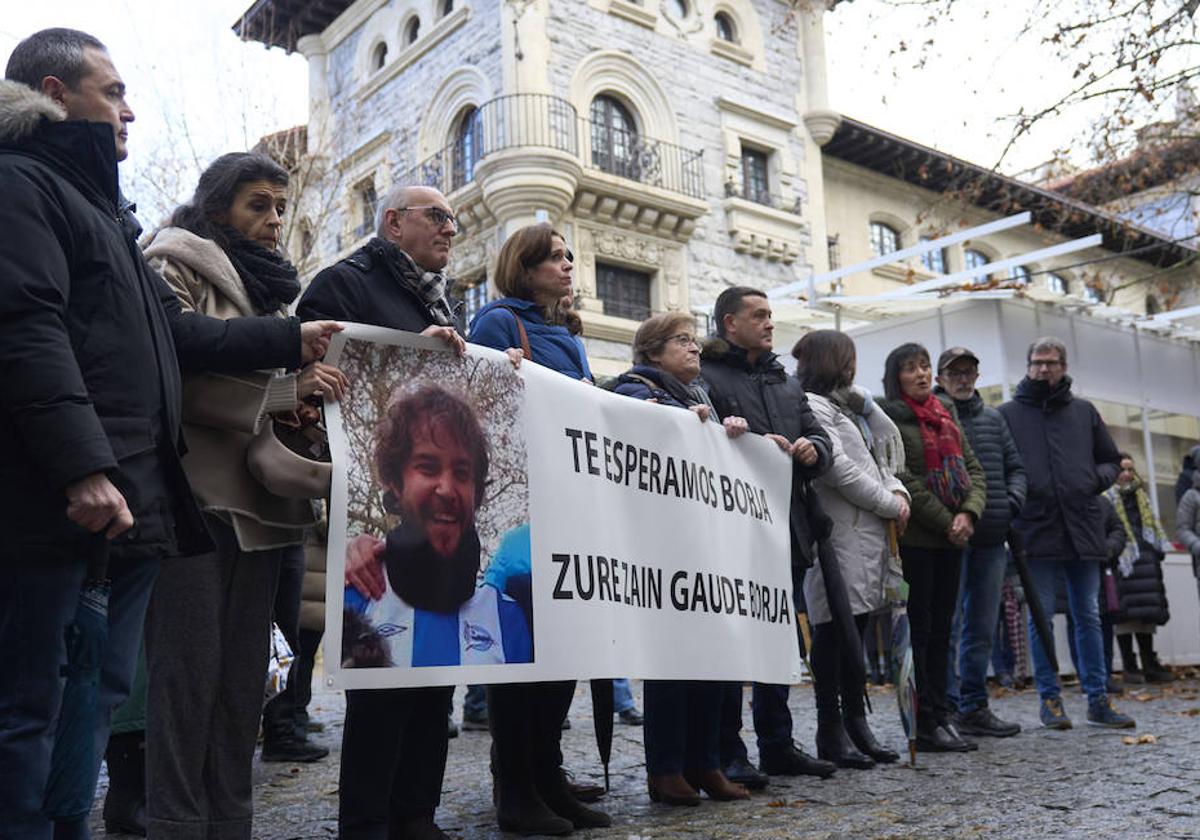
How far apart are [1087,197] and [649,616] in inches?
470

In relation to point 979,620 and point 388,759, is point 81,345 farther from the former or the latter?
point 979,620

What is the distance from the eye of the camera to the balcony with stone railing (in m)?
→ 20.0

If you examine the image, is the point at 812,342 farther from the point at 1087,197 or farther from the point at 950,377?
the point at 1087,197

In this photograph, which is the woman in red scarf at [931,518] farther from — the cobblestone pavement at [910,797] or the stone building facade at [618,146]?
the stone building facade at [618,146]

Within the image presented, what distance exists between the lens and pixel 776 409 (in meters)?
5.37

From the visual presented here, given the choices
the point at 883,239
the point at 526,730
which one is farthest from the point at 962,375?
the point at 883,239

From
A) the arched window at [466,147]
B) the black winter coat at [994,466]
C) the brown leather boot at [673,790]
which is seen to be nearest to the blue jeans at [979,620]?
the black winter coat at [994,466]

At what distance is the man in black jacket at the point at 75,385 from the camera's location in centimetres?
233

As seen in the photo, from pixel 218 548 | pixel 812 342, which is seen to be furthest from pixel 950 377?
pixel 218 548

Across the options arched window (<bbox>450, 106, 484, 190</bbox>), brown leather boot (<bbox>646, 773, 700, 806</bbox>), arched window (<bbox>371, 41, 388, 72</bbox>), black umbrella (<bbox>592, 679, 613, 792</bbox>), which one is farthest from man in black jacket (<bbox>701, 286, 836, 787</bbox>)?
arched window (<bbox>371, 41, 388, 72</bbox>)

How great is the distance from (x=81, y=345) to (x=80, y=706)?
2.47ft

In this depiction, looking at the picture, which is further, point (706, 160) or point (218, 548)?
point (706, 160)

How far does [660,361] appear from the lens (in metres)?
5.05

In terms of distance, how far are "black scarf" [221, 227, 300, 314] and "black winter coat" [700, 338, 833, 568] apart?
2.35 metres
